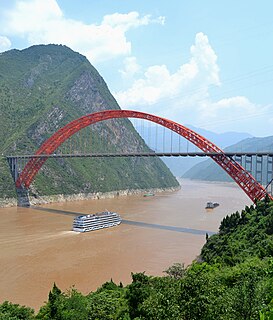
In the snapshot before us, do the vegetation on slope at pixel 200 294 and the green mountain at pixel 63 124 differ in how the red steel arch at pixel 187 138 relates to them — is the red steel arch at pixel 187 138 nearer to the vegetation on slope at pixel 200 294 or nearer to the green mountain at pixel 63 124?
the green mountain at pixel 63 124

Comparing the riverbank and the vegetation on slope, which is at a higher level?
the vegetation on slope

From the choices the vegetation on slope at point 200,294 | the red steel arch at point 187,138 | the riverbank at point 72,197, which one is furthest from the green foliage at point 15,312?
the riverbank at point 72,197

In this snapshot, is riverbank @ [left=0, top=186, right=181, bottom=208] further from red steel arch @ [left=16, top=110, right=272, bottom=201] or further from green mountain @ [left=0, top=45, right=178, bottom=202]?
red steel arch @ [left=16, top=110, right=272, bottom=201]

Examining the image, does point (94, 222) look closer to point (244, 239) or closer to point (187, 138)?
point (187, 138)

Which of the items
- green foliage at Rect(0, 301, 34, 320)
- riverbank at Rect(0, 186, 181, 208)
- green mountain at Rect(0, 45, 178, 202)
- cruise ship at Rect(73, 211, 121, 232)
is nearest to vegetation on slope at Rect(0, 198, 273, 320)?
green foliage at Rect(0, 301, 34, 320)

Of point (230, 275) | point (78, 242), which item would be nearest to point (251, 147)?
point (78, 242)

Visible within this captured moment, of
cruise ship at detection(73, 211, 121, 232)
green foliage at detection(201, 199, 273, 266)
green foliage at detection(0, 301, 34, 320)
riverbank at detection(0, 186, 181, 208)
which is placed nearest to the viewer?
green foliage at detection(0, 301, 34, 320)

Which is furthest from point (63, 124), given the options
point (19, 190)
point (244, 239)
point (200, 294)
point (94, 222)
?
point (200, 294)
